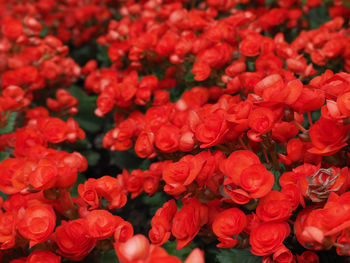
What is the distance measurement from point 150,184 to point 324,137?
18.7 inches

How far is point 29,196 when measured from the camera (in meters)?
0.94

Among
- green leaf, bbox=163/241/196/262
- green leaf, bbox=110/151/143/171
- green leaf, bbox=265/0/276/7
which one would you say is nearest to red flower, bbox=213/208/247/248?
green leaf, bbox=163/241/196/262

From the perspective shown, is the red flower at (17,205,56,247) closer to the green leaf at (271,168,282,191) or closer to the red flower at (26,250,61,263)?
the red flower at (26,250,61,263)

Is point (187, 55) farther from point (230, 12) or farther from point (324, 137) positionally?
point (324, 137)

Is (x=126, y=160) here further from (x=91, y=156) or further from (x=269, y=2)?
(x=269, y=2)

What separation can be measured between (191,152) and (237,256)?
0.28m

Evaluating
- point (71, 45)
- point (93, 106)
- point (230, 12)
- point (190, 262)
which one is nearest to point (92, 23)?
point (71, 45)

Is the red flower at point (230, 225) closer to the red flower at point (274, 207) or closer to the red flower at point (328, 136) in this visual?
the red flower at point (274, 207)

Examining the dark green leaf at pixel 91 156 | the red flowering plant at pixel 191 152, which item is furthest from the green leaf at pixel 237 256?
the dark green leaf at pixel 91 156

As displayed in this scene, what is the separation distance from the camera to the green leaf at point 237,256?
2.70 feet

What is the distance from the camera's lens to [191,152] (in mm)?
966

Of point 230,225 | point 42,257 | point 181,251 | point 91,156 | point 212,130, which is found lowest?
point 91,156

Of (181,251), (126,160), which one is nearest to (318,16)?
(126,160)

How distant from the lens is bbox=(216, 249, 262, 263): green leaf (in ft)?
2.70
